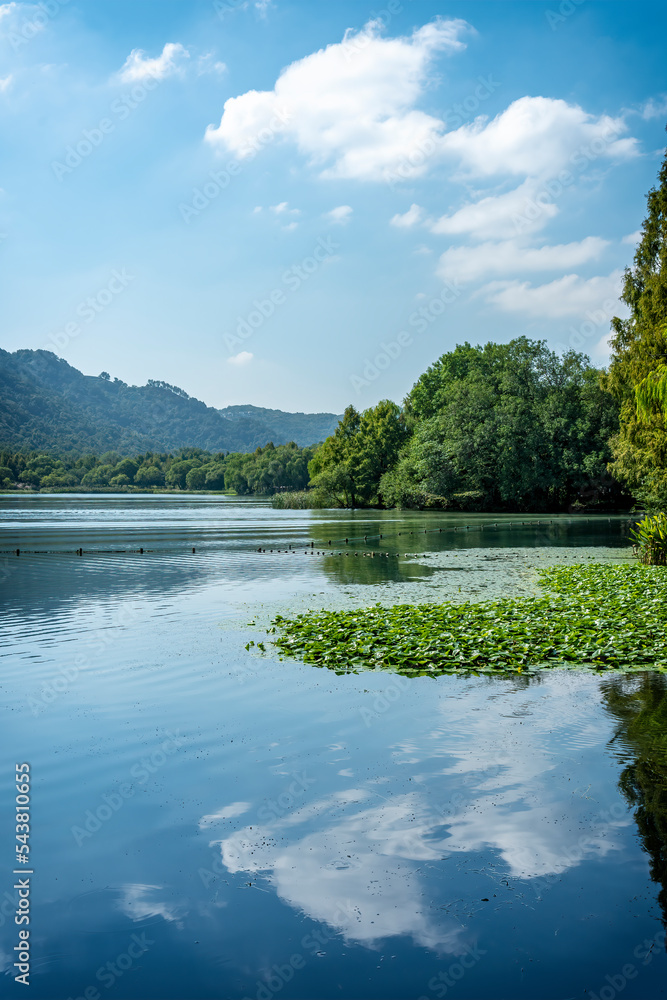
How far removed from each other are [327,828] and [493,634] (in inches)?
318

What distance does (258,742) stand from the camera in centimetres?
934

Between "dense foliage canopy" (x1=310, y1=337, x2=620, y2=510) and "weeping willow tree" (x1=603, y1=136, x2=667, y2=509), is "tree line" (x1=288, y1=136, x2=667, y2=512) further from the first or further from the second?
"weeping willow tree" (x1=603, y1=136, x2=667, y2=509)

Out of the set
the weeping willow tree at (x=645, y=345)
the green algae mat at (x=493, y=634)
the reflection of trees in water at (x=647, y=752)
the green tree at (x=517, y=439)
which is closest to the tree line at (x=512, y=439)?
the green tree at (x=517, y=439)

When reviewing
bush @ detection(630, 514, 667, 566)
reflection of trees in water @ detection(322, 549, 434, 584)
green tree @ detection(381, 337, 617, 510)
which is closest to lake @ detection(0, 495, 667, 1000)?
reflection of trees in water @ detection(322, 549, 434, 584)

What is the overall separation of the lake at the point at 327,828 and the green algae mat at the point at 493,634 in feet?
2.35

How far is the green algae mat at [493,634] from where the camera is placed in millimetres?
13055

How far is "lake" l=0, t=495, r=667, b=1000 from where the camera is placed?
199 inches

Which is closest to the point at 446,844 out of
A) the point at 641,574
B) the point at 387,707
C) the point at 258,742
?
the point at 258,742

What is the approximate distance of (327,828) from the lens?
686 cm

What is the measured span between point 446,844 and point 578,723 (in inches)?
154

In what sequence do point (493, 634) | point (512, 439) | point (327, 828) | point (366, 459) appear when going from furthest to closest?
point (366, 459), point (512, 439), point (493, 634), point (327, 828)

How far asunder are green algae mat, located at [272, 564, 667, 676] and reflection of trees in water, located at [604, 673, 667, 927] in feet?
4.35

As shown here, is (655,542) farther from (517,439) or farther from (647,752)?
(517,439)

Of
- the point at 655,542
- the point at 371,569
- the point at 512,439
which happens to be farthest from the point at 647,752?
the point at 512,439
